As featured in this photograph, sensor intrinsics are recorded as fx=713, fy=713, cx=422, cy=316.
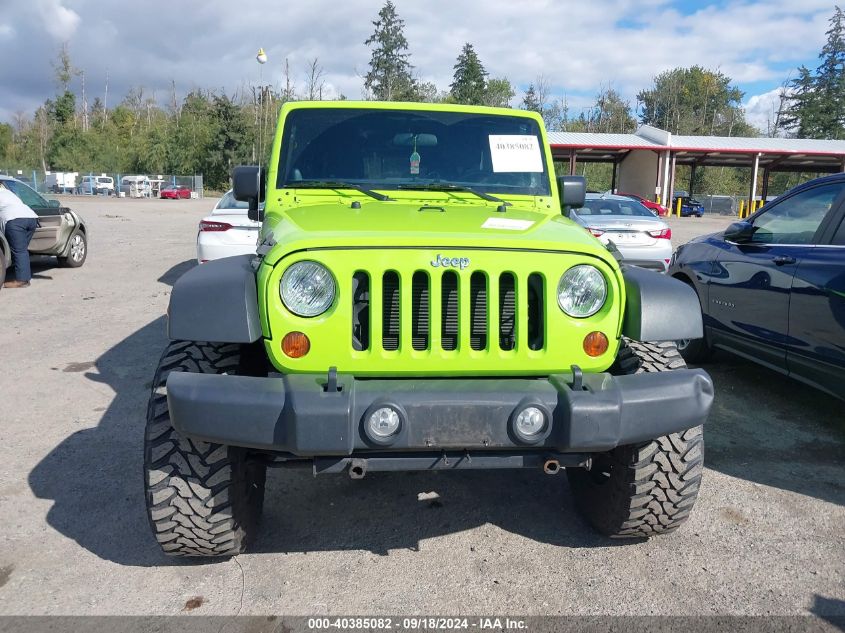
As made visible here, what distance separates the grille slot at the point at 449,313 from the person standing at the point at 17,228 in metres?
9.37

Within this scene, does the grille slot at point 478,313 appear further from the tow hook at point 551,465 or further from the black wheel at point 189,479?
the black wheel at point 189,479

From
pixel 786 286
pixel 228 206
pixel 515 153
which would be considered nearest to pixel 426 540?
pixel 515 153

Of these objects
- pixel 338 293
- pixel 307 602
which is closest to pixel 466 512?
pixel 307 602

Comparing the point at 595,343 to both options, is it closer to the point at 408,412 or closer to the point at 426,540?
the point at 408,412

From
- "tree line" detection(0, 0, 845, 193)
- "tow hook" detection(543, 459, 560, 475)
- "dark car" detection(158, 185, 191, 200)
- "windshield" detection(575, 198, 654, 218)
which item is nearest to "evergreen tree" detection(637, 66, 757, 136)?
"tree line" detection(0, 0, 845, 193)

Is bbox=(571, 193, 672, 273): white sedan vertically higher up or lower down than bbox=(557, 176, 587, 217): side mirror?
lower down

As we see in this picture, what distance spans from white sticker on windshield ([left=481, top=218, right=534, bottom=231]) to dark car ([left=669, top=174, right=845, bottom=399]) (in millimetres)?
2242

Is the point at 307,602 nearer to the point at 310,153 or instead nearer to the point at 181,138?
the point at 310,153

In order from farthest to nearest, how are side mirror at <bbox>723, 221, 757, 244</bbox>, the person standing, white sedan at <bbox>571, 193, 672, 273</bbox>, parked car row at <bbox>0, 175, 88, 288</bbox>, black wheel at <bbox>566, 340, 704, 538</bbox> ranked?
parked car row at <bbox>0, 175, 88, 288</bbox> < white sedan at <bbox>571, 193, 672, 273</bbox> < the person standing < side mirror at <bbox>723, 221, 757, 244</bbox> < black wheel at <bbox>566, 340, 704, 538</bbox>

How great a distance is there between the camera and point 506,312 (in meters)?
2.84

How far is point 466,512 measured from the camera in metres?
3.62

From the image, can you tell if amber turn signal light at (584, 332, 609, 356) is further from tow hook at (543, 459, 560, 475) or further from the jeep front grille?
tow hook at (543, 459, 560, 475)

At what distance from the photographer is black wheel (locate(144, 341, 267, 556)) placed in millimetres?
2822

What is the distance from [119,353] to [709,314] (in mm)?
5309
